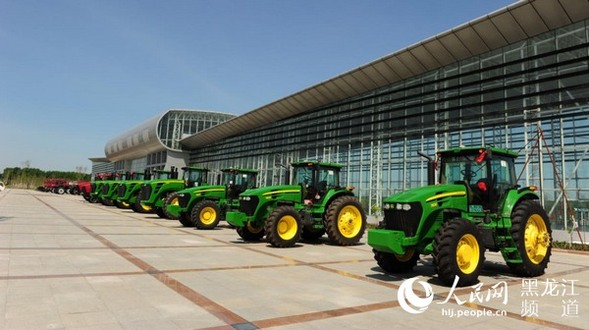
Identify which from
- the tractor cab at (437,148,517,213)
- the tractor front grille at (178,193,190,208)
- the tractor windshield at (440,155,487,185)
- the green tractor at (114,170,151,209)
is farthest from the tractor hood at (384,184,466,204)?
the green tractor at (114,170,151,209)

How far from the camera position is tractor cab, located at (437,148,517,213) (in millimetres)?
7262

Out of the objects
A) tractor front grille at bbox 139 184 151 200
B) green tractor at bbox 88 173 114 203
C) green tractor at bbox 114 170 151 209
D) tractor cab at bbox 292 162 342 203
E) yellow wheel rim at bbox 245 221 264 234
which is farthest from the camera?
green tractor at bbox 88 173 114 203

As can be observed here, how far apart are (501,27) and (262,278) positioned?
14.9m

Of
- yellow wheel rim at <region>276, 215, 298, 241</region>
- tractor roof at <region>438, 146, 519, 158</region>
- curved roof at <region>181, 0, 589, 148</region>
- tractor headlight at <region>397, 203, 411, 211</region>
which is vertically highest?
curved roof at <region>181, 0, 589, 148</region>

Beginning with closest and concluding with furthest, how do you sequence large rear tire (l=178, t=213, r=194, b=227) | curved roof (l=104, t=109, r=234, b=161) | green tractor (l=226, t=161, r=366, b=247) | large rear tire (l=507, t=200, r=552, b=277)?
large rear tire (l=507, t=200, r=552, b=277), green tractor (l=226, t=161, r=366, b=247), large rear tire (l=178, t=213, r=194, b=227), curved roof (l=104, t=109, r=234, b=161)

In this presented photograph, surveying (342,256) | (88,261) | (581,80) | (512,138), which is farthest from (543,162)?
(88,261)

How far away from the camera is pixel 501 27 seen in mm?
15930

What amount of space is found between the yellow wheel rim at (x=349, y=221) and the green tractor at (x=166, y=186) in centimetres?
863

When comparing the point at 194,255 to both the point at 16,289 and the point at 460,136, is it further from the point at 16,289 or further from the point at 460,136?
the point at 460,136

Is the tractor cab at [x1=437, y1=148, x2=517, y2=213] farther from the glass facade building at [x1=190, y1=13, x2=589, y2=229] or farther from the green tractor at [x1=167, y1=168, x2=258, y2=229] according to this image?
the green tractor at [x1=167, y1=168, x2=258, y2=229]

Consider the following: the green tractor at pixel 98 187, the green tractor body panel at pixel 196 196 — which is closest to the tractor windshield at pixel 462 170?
the green tractor body panel at pixel 196 196

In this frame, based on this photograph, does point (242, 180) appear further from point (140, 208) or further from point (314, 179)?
point (140, 208)

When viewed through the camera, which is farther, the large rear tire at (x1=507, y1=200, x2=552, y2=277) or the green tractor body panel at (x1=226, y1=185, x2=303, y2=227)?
the green tractor body panel at (x1=226, y1=185, x2=303, y2=227)

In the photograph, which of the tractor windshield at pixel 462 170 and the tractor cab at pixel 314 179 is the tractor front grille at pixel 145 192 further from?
the tractor windshield at pixel 462 170
